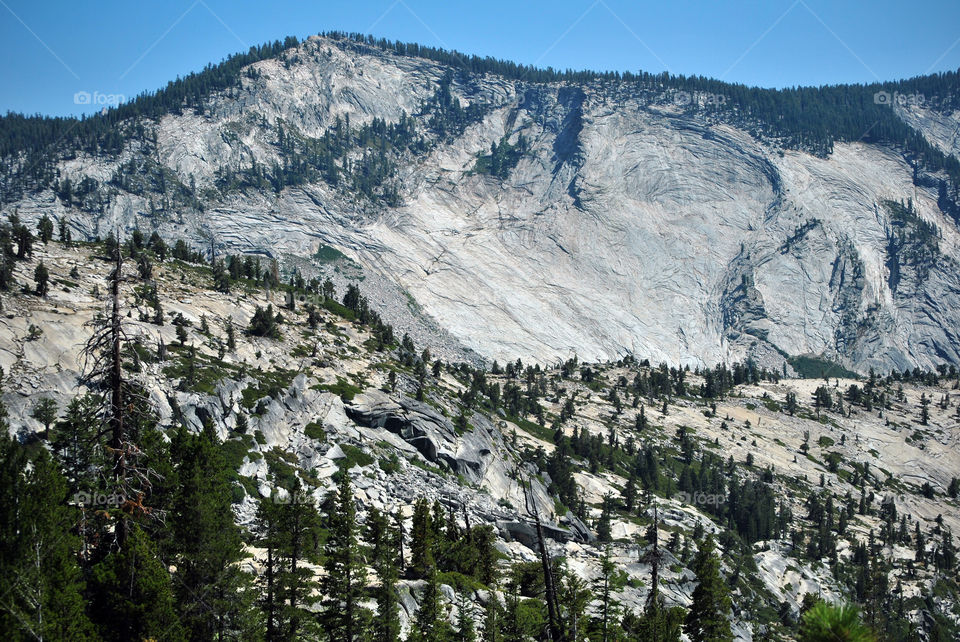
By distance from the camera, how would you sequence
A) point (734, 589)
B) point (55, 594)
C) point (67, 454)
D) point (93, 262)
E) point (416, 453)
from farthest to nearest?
point (93, 262) < point (734, 589) < point (416, 453) < point (67, 454) < point (55, 594)

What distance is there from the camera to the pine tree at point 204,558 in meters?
38.5

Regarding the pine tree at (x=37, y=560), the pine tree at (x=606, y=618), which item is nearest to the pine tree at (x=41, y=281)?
the pine tree at (x=37, y=560)

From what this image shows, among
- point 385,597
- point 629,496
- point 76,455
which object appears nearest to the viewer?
point 385,597

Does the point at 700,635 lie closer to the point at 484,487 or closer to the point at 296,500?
the point at 296,500

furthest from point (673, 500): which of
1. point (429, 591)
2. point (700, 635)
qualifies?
point (429, 591)

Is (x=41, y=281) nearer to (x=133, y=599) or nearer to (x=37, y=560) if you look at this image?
(x=133, y=599)

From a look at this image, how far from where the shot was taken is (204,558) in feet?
132

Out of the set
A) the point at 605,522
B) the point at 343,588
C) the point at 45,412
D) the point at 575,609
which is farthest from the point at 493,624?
the point at 605,522

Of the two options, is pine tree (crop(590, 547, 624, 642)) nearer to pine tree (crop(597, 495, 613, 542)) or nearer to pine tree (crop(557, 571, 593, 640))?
pine tree (crop(557, 571, 593, 640))

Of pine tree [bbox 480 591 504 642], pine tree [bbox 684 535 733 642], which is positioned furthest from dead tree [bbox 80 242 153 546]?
pine tree [bbox 684 535 733 642]

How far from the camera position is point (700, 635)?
55938 mm

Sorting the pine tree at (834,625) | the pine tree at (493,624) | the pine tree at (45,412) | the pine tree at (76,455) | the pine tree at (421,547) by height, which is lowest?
the pine tree at (493,624)

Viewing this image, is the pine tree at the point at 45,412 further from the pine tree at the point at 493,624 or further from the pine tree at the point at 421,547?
the pine tree at the point at 493,624

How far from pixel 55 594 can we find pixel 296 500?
20.7 metres
